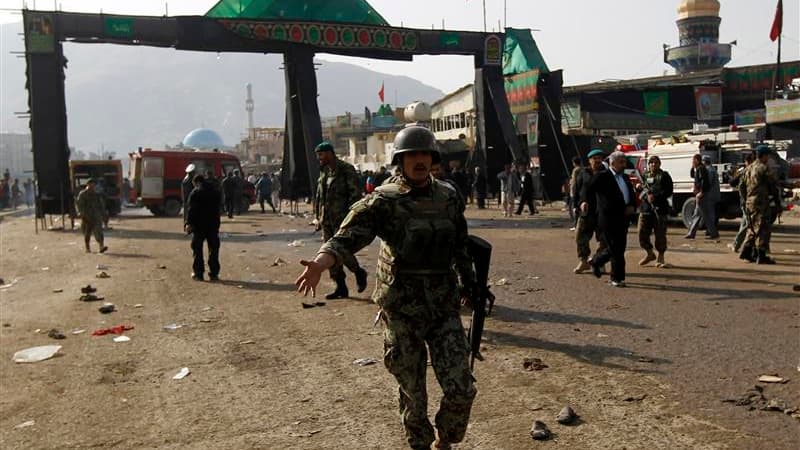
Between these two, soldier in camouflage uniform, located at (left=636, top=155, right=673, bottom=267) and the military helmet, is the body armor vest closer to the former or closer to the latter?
the military helmet

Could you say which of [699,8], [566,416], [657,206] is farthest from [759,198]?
[699,8]

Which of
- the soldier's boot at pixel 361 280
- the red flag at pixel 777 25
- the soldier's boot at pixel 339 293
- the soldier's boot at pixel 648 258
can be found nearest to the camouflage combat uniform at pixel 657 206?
the soldier's boot at pixel 648 258

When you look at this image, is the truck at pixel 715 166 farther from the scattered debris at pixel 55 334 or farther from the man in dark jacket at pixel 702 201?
the scattered debris at pixel 55 334

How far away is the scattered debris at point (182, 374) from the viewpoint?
629 cm

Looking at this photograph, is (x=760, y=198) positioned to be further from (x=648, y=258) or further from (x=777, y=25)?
(x=777, y=25)

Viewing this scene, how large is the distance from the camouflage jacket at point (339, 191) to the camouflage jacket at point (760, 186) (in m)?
5.84

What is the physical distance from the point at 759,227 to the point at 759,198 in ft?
1.51

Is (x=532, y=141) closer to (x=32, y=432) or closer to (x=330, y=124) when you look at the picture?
(x=32, y=432)

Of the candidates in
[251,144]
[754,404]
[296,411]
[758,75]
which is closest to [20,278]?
[296,411]

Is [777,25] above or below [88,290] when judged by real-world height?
above

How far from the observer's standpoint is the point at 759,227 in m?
11.0

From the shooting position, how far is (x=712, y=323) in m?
7.26

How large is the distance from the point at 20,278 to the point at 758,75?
33631 millimetres

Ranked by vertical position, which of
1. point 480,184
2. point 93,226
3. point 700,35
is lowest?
point 93,226
